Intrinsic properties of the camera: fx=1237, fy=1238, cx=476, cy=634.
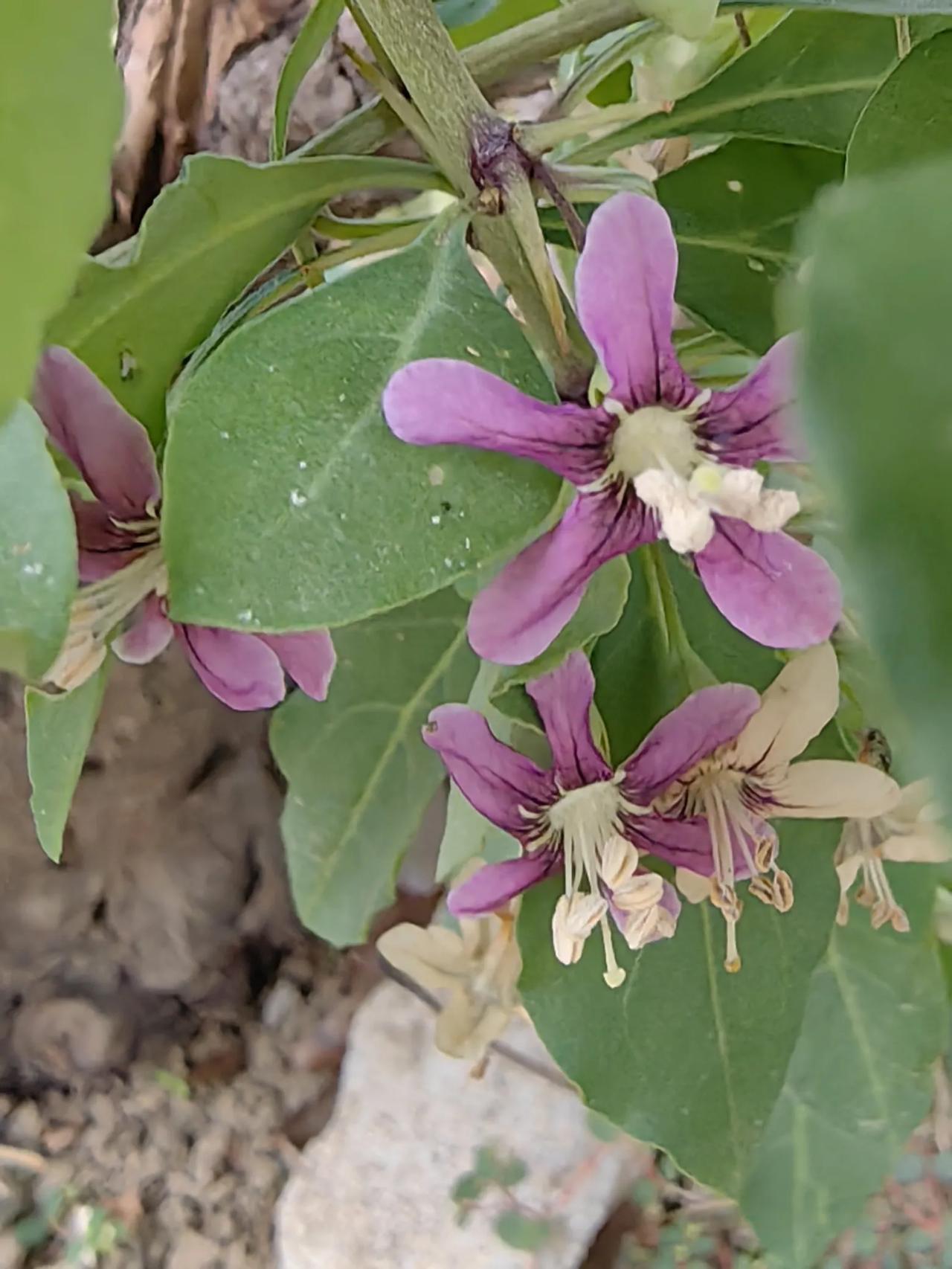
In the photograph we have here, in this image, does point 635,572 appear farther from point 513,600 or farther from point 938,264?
point 938,264

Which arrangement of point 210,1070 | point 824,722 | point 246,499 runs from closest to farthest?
point 246,499 → point 824,722 → point 210,1070

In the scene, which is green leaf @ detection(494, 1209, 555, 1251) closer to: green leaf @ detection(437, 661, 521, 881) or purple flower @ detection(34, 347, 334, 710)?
green leaf @ detection(437, 661, 521, 881)

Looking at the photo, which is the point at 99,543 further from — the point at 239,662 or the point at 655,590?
the point at 655,590

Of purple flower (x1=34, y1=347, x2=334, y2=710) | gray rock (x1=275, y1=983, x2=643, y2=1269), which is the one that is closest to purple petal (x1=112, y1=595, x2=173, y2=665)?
purple flower (x1=34, y1=347, x2=334, y2=710)

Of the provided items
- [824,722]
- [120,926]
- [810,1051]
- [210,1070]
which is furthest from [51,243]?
[210,1070]

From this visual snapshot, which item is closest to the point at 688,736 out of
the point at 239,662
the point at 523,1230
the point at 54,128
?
the point at 239,662

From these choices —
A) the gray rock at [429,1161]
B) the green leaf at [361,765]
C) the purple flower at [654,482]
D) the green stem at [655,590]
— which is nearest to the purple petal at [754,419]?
the purple flower at [654,482]
